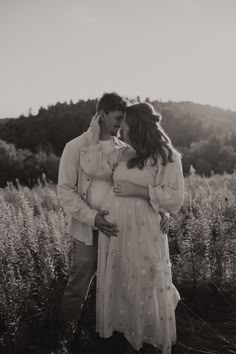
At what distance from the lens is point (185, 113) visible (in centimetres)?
4644

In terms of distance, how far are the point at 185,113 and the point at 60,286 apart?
43675 mm

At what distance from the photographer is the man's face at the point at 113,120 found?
12.0 feet

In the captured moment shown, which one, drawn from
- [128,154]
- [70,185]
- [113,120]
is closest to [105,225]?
[70,185]

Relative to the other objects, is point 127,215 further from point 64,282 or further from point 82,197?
point 64,282

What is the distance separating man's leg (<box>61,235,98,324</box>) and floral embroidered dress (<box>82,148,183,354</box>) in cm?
15

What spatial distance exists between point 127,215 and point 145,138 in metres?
0.65

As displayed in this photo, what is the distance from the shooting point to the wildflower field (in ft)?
12.2

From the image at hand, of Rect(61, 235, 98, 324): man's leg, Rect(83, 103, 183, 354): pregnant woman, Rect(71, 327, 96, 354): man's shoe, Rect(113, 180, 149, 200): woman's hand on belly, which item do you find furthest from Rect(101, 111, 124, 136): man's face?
Rect(71, 327, 96, 354): man's shoe

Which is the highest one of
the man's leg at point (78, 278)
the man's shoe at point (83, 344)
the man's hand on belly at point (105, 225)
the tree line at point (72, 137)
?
the man's hand on belly at point (105, 225)

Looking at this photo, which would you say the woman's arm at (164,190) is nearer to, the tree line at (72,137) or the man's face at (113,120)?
the man's face at (113,120)

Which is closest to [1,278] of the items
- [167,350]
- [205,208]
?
[167,350]

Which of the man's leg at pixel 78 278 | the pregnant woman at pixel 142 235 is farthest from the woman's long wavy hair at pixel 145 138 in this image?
the man's leg at pixel 78 278

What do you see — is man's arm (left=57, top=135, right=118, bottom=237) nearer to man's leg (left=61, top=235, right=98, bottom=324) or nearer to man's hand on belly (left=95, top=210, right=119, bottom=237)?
man's hand on belly (left=95, top=210, right=119, bottom=237)

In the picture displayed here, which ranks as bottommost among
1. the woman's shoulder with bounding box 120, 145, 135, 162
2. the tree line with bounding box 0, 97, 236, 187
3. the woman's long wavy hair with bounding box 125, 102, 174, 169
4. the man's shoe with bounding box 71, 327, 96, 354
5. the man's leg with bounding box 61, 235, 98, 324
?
the tree line with bounding box 0, 97, 236, 187
